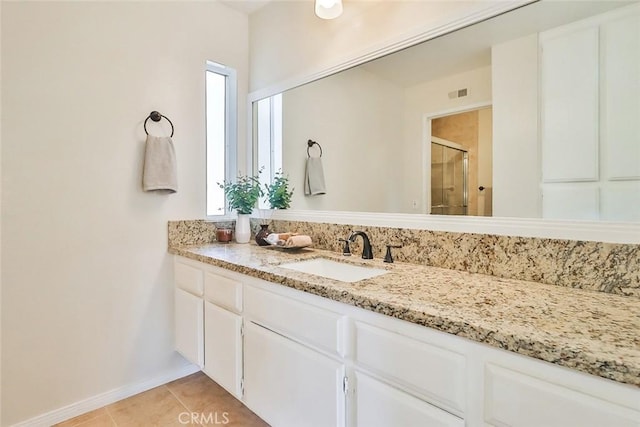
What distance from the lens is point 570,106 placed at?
3.84 ft

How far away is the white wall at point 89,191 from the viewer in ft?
5.34

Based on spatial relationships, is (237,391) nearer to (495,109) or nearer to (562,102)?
(495,109)

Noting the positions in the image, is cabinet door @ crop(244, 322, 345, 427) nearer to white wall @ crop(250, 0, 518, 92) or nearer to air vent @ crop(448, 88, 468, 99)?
air vent @ crop(448, 88, 468, 99)

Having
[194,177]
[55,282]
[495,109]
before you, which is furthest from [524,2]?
[55,282]

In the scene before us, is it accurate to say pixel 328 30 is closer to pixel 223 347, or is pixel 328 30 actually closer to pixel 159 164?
pixel 159 164

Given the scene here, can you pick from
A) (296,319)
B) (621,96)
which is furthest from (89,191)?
(621,96)

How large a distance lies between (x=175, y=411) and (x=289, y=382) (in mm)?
947

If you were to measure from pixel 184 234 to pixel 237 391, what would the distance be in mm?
1023

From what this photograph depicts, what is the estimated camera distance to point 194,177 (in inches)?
88.0

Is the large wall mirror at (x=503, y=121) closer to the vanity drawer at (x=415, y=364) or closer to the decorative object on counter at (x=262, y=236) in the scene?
the decorative object on counter at (x=262, y=236)

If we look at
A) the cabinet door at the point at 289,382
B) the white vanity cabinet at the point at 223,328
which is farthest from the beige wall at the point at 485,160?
the white vanity cabinet at the point at 223,328

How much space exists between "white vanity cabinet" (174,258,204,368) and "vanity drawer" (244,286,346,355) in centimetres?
49

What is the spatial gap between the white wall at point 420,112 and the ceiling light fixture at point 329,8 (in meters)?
0.58

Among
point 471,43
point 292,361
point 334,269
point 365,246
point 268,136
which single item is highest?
point 471,43
